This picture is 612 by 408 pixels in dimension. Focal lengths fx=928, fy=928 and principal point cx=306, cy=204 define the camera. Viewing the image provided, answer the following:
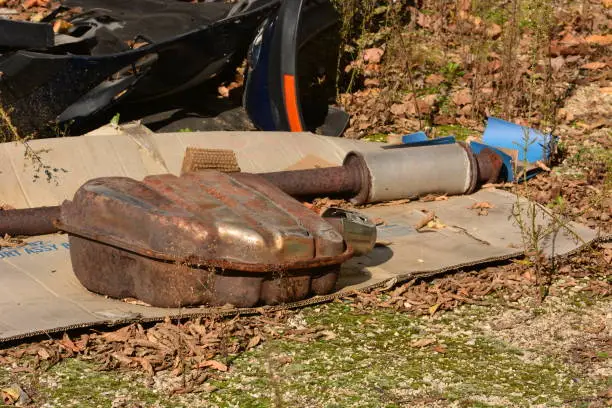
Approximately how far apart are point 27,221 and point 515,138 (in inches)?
138

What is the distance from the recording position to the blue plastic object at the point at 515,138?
6547 mm

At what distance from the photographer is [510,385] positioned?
3744mm

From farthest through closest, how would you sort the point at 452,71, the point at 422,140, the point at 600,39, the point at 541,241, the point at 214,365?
the point at 600,39
the point at 452,71
the point at 422,140
the point at 541,241
the point at 214,365

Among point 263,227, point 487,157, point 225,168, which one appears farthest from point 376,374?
point 487,157

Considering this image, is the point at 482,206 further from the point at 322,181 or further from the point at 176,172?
the point at 176,172

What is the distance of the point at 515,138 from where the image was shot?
6.70 meters

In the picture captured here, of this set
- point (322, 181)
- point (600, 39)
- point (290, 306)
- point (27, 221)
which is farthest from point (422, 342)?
point (600, 39)

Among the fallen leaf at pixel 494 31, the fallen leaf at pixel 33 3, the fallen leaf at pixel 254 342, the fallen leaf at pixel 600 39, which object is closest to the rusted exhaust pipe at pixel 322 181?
the fallen leaf at pixel 254 342

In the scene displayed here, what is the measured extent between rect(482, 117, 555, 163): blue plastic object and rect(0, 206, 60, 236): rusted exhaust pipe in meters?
3.22

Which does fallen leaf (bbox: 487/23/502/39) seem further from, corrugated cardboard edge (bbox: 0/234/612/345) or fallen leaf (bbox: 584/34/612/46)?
corrugated cardboard edge (bbox: 0/234/612/345)

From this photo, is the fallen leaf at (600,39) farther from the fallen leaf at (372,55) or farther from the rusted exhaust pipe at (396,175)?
the rusted exhaust pipe at (396,175)

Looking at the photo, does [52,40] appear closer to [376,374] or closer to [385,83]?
[385,83]

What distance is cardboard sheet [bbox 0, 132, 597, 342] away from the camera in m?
4.10

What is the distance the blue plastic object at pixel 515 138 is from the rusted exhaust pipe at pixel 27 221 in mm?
3218
